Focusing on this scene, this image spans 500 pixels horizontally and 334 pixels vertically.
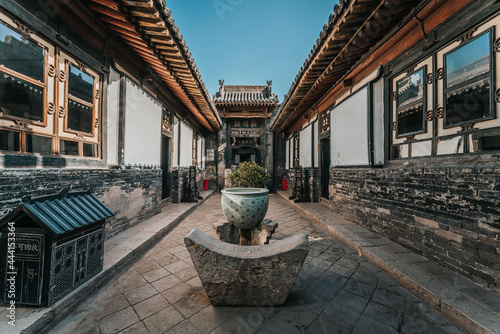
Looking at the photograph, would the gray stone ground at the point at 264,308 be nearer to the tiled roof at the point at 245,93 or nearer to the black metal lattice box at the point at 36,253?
the black metal lattice box at the point at 36,253

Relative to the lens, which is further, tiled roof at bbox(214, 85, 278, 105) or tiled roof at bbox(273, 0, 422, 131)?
tiled roof at bbox(214, 85, 278, 105)

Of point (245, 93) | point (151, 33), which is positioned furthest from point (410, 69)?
point (245, 93)

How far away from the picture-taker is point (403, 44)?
11.1 feet

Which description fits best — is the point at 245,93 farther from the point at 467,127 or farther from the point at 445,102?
the point at 467,127

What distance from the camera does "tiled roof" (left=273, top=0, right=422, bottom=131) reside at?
2.73m

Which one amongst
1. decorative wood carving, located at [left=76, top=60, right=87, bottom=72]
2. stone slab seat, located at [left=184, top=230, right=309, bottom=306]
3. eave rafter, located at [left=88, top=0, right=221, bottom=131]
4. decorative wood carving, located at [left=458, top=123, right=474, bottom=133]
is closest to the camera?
stone slab seat, located at [left=184, top=230, right=309, bottom=306]

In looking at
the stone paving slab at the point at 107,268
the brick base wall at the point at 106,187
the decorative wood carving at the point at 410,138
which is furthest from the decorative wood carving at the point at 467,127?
the brick base wall at the point at 106,187

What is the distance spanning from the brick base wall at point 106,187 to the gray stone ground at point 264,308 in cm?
138

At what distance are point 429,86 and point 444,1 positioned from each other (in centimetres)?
107

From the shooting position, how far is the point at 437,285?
7.02 feet

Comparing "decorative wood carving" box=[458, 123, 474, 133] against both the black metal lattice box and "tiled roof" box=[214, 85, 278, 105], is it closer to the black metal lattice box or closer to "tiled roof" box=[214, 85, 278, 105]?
the black metal lattice box

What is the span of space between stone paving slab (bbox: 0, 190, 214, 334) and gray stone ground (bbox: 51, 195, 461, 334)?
11 cm

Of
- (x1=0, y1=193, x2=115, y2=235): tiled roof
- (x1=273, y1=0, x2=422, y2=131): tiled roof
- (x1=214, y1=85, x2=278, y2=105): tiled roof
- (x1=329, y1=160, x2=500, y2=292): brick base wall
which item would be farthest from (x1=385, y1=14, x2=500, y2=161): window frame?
(x1=214, y1=85, x2=278, y2=105): tiled roof

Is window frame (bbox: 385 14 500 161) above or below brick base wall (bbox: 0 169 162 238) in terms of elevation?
above
